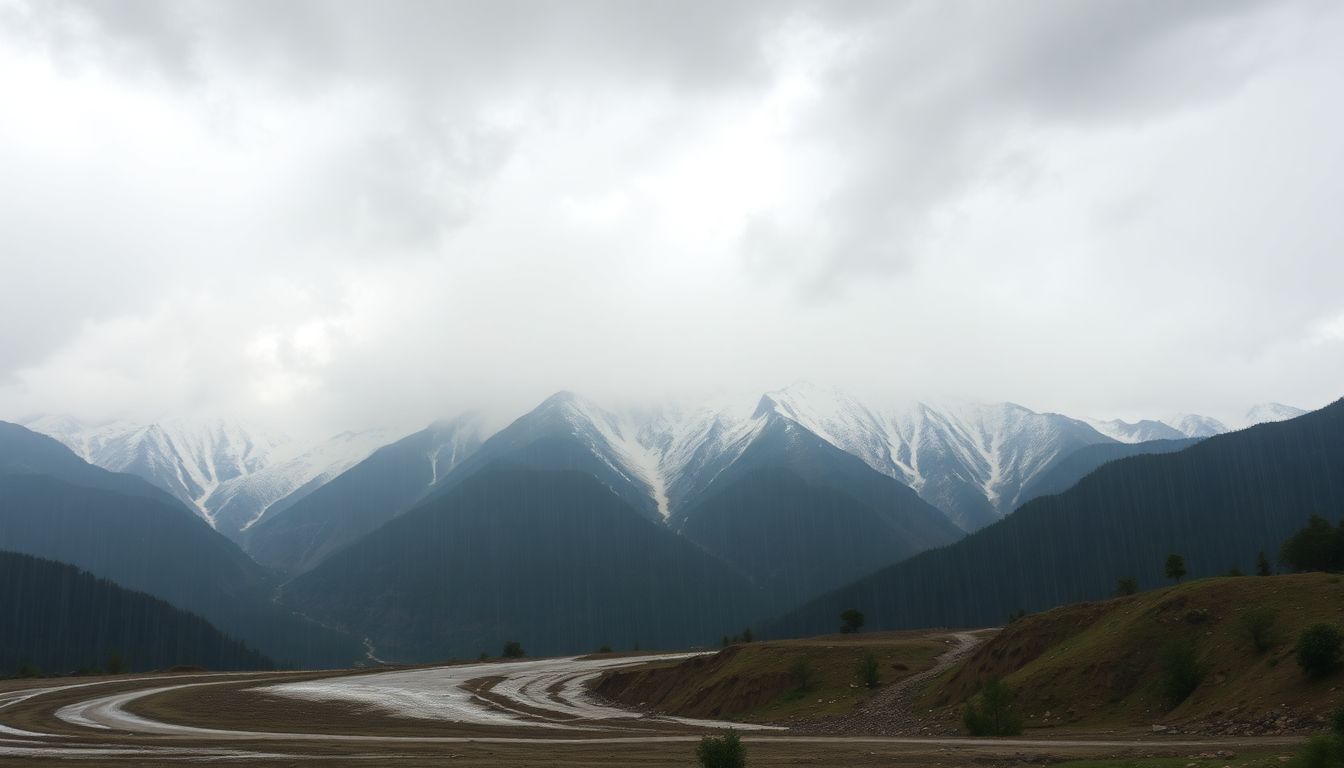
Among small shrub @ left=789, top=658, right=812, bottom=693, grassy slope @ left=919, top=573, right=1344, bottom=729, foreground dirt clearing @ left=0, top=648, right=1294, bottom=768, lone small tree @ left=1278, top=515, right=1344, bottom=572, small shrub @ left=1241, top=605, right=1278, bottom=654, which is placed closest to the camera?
foreground dirt clearing @ left=0, top=648, right=1294, bottom=768

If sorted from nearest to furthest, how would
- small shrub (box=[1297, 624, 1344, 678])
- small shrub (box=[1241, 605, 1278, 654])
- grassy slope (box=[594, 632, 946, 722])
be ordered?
small shrub (box=[1297, 624, 1344, 678]), small shrub (box=[1241, 605, 1278, 654]), grassy slope (box=[594, 632, 946, 722])

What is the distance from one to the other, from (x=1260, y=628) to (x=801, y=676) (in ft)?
105

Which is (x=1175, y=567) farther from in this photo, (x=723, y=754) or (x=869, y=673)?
(x=723, y=754)

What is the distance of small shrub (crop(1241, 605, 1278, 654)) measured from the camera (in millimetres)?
40000

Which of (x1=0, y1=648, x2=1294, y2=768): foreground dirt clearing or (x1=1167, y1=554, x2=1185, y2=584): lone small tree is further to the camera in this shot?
(x1=1167, y1=554, x2=1185, y2=584): lone small tree

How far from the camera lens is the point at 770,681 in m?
67.0

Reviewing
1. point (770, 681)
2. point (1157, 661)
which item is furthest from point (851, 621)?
point (1157, 661)

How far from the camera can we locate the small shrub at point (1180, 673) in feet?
132

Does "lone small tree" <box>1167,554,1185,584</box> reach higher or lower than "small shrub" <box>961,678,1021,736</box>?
higher

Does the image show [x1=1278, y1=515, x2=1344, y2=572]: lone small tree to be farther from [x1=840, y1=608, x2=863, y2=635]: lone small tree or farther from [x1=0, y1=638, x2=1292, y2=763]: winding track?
[x1=840, y1=608, x2=863, y2=635]: lone small tree

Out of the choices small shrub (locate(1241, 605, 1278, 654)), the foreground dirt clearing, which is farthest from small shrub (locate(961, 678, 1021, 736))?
small shrub (locate(1241, 605, 1278, 654))

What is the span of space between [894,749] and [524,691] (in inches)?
2312

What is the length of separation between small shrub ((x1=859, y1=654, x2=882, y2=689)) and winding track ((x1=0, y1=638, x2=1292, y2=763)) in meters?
10.7

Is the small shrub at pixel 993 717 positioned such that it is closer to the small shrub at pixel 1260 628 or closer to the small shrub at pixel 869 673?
the small shrub at pixel 1260 628
